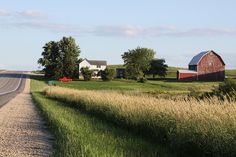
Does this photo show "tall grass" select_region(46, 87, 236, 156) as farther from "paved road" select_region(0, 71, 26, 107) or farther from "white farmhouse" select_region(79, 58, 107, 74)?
"white farmhouse" select_region(79, 58, 107, 74)

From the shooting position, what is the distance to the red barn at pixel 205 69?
134 meters

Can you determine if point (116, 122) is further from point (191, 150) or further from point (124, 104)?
point (191, 150)

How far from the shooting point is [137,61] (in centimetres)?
15550

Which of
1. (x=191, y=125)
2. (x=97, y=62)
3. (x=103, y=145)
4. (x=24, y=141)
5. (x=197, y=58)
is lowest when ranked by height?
(x=24, y=141)

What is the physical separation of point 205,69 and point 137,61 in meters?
26.6

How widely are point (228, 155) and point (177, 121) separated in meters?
4.00

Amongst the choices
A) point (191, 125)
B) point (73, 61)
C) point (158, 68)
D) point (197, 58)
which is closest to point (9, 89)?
point (73, 61)

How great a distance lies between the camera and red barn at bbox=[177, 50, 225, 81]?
133500 millimetres

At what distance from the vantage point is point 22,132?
19234 mm

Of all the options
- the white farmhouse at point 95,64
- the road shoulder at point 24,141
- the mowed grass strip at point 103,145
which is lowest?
the road shoulder at point 24,141

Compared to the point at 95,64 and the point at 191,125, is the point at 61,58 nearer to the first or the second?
the point at 95,64

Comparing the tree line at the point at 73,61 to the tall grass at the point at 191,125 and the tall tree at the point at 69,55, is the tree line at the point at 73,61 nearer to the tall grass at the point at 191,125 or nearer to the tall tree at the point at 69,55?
the tall tree at the point at 69,55

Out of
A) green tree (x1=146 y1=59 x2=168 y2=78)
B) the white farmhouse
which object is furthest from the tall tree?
green tree (x1=146 y1=59 x2=168 y2=78)

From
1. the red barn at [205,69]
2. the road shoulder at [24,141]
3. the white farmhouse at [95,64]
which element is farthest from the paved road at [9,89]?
the red barn at [205,69]
